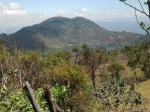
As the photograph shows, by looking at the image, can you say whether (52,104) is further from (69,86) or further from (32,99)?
(69,86)

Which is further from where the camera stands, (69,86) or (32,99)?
(69,86)

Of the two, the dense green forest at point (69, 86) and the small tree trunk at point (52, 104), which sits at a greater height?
the small tree trunk at point (52, 104)

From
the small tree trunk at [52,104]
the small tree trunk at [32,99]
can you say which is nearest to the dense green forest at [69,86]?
the small tree trunk at [32,99]

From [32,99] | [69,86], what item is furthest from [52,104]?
[69,86]

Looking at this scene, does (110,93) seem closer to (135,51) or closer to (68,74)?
(68,74)

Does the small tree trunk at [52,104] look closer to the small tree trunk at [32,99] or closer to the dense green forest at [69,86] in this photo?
the small tree trunk at [32,99]

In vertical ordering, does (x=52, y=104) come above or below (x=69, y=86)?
above

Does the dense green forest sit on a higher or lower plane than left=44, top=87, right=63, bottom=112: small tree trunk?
lower

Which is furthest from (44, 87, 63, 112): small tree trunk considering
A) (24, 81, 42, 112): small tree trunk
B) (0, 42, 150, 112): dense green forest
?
(0, 42, 150, 112): dense green forest

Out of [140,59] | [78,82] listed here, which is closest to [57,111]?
[78,82]

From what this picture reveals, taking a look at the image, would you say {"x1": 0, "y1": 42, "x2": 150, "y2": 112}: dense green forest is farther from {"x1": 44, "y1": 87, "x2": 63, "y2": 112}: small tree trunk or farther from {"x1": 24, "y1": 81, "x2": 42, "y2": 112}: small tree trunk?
{"x1": 44, "y1": 87, "x2": 63, "y2": 112}: small tree trunk

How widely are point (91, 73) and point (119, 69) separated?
1196 cm

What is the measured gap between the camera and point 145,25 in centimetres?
532

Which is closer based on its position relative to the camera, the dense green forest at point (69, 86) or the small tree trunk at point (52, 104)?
the small tree trunk at point (52, 104)
